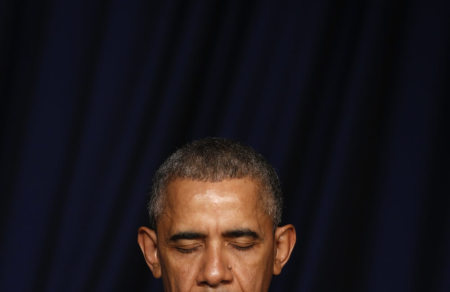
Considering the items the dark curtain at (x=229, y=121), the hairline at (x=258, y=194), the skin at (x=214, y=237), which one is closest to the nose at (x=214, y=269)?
the skin at (x=214, y=237)

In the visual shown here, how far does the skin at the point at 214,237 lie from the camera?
1.97m

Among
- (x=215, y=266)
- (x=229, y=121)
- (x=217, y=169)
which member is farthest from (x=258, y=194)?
(x=229, y=121)

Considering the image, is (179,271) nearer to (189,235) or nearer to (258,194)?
(189,235)

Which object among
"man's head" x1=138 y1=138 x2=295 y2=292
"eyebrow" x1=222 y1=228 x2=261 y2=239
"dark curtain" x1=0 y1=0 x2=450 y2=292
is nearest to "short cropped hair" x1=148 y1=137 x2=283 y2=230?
"man's head" x1=138 y1=138 x2=295 y2=292

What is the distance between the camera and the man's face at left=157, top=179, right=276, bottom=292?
1967mm

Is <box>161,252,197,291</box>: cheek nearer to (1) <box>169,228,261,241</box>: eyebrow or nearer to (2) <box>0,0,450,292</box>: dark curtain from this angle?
(1) <box>169,228,261,241</box>: eyebrow

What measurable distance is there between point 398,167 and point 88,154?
1182mm

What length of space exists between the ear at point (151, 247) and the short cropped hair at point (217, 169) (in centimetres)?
4

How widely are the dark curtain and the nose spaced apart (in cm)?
81

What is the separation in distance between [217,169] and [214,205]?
11cm

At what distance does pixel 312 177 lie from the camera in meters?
2.80

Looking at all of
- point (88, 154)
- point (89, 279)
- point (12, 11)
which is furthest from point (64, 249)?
point (12, 11)

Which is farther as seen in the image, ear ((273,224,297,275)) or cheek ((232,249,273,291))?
ear ((273,224,297,275))

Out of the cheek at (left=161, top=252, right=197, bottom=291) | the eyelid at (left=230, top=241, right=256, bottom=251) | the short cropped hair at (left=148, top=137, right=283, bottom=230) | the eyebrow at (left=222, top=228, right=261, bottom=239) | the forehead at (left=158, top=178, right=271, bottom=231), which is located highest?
the short cropped hair at (left=148, top=137, right=283, bottom=230)
